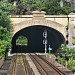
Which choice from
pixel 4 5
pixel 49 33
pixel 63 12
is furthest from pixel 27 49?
pixel 4 5

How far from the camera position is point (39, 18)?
6366 cm

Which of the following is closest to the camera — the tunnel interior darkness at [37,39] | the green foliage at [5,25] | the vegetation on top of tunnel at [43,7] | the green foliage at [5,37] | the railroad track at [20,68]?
the railroad track at [20,68]

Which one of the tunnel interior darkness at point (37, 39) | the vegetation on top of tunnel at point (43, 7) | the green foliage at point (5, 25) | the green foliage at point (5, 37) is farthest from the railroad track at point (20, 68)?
the tunnel interior darkness at point (37, 39)

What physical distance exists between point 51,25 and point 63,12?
24.3 feet

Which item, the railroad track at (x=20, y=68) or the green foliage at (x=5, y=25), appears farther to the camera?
the green foliage at (x=5, y=25)

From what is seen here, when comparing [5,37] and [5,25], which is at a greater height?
[5,25]

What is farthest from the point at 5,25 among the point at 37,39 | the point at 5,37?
the point at 37,39

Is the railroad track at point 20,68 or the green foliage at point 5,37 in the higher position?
the green foliage at point 5,37

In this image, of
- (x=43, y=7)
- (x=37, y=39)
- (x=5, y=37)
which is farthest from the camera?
(x=37, y=39)

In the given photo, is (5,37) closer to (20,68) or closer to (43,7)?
(43,7)

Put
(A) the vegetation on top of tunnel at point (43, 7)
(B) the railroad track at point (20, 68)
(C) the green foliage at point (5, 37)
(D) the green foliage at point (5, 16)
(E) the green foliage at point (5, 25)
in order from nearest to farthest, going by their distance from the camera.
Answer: (B) the railroad track at point (20, 68) < (C) the green foliage at point (5, 37) < (E) the green foliage at point (5, 25) < (D) the green foliage at point (5, 16) < (A) the vegetation on top of tunnel at point (43, 7)

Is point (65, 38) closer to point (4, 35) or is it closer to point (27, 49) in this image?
point (4, 35)

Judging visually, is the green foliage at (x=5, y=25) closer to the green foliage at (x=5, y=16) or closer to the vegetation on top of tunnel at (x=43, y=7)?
the green foliage at (x=5, y=16)

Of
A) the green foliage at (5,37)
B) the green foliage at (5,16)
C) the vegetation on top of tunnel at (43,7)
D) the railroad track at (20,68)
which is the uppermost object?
the vegetation on top of tunnel at (43,7)
